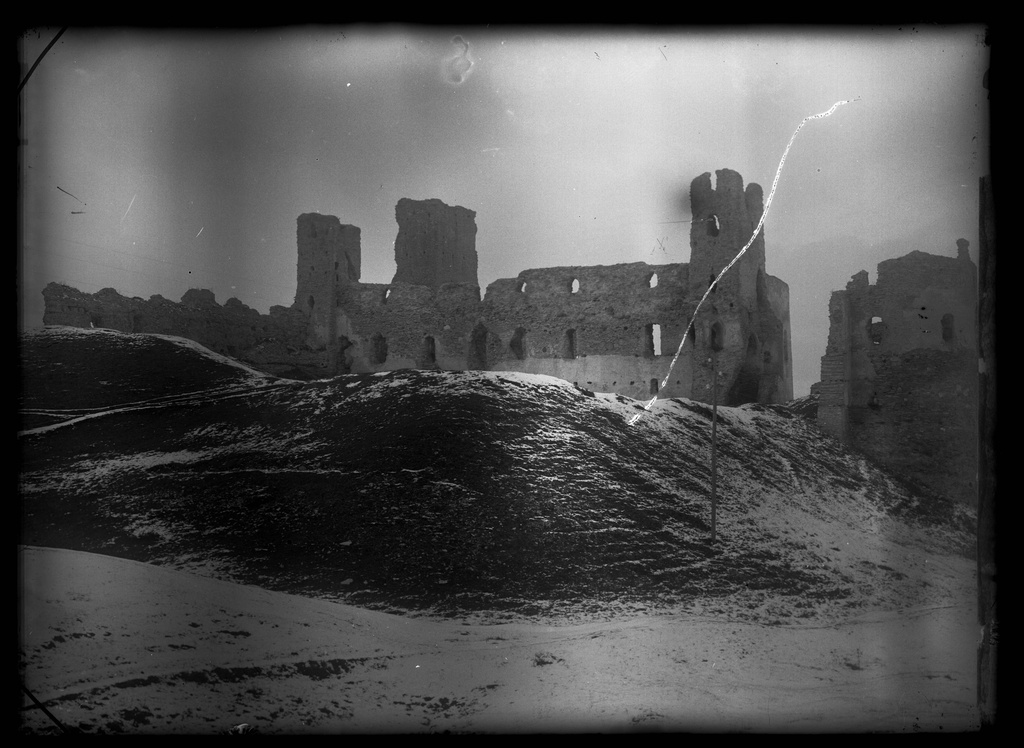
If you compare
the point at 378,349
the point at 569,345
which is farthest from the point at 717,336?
the point at 378,349

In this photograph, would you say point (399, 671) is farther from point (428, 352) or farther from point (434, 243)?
point (428, 352)

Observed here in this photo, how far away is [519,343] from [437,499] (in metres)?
5.78

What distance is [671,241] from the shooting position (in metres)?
8.88

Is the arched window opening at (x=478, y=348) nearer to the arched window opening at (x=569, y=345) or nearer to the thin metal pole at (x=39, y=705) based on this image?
the arched window opening at (x=569, y=345)

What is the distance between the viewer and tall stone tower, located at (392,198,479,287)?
931 centimetres

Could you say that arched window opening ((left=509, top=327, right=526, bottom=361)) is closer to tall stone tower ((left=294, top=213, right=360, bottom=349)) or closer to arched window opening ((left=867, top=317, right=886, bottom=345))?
tall stone tower ((left=294, top=213, right=360, bottom=349))

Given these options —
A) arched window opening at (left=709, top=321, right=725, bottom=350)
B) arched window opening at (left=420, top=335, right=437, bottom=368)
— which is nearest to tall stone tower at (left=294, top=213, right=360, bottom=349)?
arched window opening at (left=420, top=335, right=437, bottom=368)

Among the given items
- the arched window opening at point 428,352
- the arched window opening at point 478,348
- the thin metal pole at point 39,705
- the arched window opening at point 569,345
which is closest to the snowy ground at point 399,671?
the thin metal pole at point 39,705

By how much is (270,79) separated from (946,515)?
29.1ft

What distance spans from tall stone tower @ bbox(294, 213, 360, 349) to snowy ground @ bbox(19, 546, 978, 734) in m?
4.47

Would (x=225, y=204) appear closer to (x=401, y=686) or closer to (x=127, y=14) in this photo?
(x=127, y=14)

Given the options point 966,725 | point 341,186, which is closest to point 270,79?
point 341,186

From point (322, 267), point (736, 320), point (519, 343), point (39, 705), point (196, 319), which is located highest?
point (322, 267)

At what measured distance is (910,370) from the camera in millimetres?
9211
